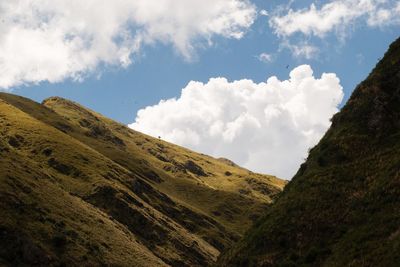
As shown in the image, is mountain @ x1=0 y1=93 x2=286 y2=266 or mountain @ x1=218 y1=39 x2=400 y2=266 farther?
mountain @ x1=0 y1=93 x2=286 y2=266

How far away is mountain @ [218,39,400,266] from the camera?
117ft

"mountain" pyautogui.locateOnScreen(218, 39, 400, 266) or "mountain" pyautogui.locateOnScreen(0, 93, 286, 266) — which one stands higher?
"mountain" pyautogui.locateOnScreen(218, 39, 400, 266)

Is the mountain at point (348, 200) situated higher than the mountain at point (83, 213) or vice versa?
the mountain at point (348, 200)

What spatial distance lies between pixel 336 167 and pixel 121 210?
3258 inches

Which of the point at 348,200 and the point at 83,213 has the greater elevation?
the point at 348,200

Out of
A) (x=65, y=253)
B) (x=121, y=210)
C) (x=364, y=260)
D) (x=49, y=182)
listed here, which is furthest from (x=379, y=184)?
(x=121, y=210)

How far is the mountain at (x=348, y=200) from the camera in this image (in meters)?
35.5

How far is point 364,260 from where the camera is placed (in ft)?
104

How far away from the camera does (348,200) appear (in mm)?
43219

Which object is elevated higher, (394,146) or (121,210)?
(394,146)

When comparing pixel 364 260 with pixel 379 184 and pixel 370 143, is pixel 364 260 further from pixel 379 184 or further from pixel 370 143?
pixel 370 143

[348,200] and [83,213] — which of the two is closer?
[348,200]

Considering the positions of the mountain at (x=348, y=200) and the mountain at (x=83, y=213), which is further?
the mountain at (x=83, y=213)

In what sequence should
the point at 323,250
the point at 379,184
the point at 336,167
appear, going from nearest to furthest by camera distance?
the point at 323,250 → the point at 379,184 → the point at 336,167
